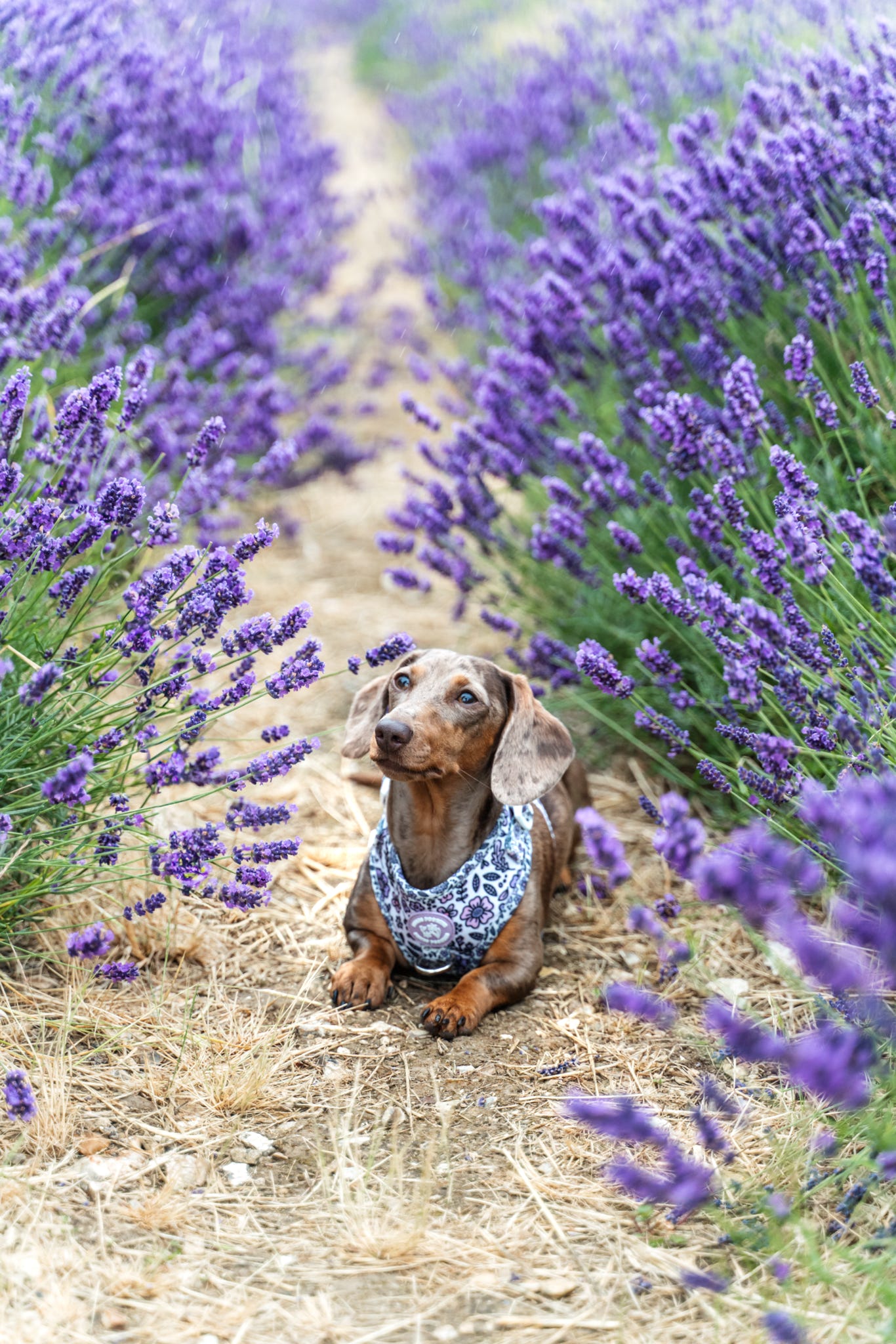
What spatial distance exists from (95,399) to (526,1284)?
1.77 metres

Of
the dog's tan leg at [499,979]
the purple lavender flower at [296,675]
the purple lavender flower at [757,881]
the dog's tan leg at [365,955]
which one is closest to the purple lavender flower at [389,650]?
the purple lavender flower at [296,675]

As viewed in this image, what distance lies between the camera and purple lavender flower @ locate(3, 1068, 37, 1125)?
1.87 m

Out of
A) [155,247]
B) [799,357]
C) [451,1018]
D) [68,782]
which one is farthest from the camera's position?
[155,247]

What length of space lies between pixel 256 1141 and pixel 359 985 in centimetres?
48

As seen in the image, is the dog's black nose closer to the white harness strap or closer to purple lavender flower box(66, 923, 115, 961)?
the white harness strap

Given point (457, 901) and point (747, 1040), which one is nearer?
point (747, 1040)

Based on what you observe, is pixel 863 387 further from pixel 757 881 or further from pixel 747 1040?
pixel 747 1040

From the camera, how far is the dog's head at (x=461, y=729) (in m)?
2.43

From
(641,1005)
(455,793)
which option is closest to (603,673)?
(455,793)

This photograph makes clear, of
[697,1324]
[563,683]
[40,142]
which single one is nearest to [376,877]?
[563,683]

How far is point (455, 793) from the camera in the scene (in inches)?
105

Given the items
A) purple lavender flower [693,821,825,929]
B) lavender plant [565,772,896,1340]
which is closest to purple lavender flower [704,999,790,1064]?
lavender plant [565,772,896,1340]

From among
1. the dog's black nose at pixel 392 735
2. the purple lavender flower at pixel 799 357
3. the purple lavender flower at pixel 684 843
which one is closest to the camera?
the purple lavender flower at pixel 684 843

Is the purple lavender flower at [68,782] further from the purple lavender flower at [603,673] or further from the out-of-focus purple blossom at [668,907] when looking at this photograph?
the out-of-focus purple blossom at [668,907]
